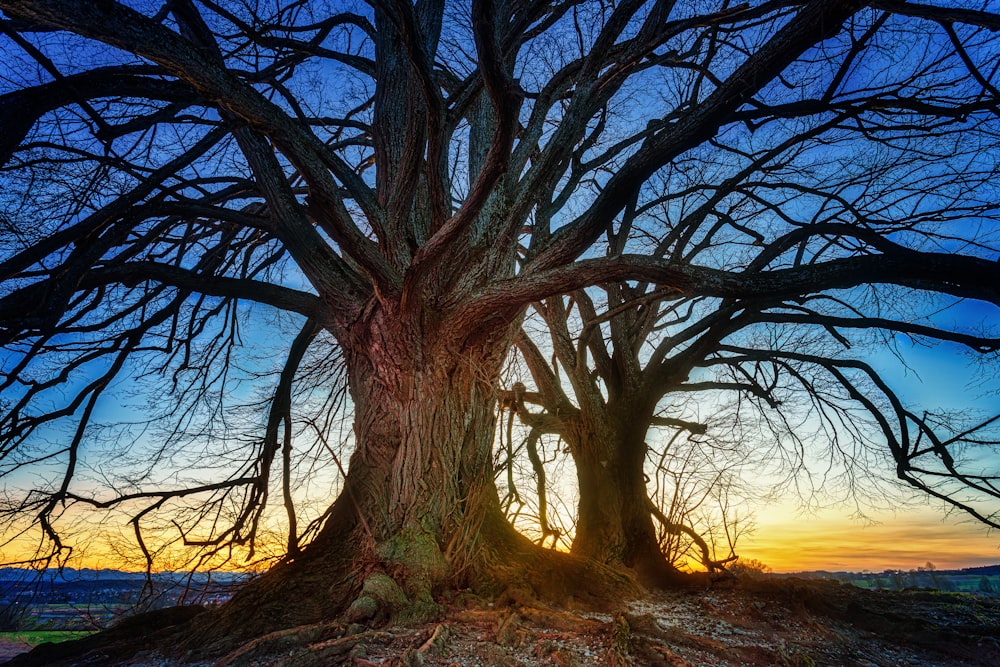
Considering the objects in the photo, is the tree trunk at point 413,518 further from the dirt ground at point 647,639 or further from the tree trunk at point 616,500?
the tree trunk at point 616,500

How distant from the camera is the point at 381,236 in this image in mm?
4078

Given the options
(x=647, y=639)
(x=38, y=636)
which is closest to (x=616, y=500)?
(x=647, y=639)

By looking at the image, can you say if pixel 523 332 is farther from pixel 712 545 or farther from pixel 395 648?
pixel 395 648

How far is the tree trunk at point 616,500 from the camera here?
5621mm

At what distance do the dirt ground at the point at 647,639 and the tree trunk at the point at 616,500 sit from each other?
4.65ft

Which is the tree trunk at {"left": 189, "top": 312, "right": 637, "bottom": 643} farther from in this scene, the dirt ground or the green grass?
the green grass

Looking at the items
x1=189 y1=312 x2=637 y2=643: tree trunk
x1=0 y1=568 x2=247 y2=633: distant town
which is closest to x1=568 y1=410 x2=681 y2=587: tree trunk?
x1=189 y1=312 x2=637 y2=643: tree trunk

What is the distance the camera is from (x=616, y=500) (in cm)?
604

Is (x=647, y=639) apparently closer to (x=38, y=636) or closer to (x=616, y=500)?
(x=616, y=500)

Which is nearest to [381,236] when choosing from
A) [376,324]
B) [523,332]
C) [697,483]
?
[376,324]

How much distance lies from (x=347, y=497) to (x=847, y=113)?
5.47m

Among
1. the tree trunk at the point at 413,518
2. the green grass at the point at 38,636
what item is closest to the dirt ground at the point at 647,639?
the tree trunk at the point at 413,518

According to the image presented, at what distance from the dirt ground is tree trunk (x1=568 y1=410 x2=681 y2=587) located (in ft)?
4.65

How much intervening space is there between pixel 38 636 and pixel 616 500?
5.69 m
